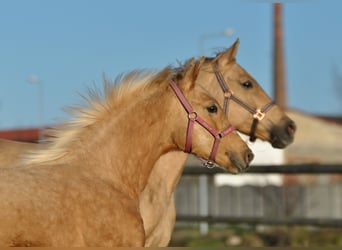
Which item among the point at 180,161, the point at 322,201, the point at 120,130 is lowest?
the point at 322,201

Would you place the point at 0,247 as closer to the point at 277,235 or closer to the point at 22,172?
the point at 22,172

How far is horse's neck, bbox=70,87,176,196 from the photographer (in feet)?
18.3

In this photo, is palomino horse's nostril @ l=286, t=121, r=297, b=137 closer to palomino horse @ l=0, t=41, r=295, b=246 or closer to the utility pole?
palomino horse @ l=0, t=41, r=295, b=246

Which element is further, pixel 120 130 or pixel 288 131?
pixel 288 131

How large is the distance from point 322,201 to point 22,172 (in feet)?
53.3

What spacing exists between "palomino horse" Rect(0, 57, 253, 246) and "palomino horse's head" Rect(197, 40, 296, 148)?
192 centimetres

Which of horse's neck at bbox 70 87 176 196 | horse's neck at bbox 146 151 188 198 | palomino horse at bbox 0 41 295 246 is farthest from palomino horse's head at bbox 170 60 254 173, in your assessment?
palomino horse at bbox 0 41 295 246

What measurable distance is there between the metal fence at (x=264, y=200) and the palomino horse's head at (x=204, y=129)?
4447mm

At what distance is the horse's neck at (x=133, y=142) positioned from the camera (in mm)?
5582

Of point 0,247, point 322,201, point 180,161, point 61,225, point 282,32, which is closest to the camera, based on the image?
point 0,247

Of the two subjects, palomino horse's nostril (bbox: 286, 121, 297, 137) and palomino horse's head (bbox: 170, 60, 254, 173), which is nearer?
palomino horse's head (bbox: 170, 60, 254, 173)

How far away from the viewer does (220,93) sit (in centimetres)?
812

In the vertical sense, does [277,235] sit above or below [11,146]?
below

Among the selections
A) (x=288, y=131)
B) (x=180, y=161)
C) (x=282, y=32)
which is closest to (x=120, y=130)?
(x=180, y=161)
